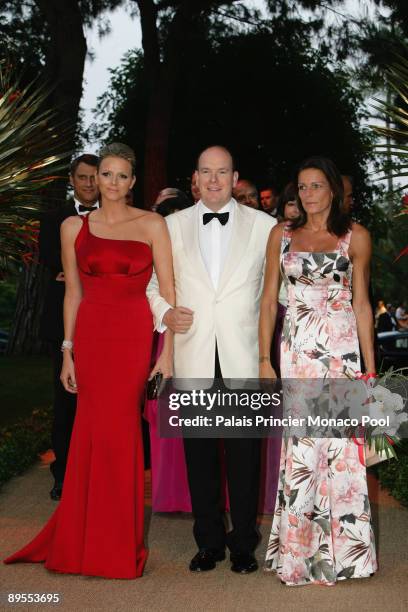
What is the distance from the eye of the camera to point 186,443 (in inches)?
223

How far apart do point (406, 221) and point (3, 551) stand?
458 cm

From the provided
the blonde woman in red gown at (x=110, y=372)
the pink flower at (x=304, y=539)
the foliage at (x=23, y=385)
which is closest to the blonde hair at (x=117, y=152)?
the blonde woman in red gown at (x=110, y=372)

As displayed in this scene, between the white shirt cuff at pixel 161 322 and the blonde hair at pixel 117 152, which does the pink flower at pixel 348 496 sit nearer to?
the white shirt cuff at pixel 161 322

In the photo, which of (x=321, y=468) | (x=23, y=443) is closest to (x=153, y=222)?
(x=321, y=468)

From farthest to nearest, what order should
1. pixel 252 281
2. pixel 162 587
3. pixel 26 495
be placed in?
1. pixel 26 495
2. pixel 252 281
3. pixel 162 587

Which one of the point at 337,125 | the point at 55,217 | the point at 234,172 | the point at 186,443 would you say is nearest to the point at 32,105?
the point at 55,217

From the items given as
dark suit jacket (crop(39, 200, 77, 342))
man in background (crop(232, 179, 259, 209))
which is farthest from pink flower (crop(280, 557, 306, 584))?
man in background (crop(232, 179, 259, 209))

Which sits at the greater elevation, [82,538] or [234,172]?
[234,172]

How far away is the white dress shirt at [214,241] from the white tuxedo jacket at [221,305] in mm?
37

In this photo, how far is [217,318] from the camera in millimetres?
5488

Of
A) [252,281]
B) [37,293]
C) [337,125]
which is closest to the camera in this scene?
[252,281]

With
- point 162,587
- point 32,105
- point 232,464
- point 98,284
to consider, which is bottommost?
point 162,587

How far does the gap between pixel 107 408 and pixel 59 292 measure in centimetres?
204

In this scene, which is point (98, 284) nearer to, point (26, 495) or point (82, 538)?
point (82, 538)
